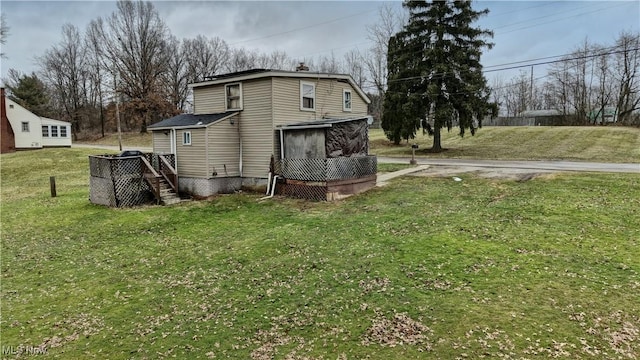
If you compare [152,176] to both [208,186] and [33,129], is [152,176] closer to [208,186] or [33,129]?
[208,186]

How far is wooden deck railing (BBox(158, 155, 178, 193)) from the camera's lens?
1733 cm

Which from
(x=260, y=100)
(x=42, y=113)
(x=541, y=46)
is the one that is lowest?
(x=260, y=100)

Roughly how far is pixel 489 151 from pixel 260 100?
19543 millimetres

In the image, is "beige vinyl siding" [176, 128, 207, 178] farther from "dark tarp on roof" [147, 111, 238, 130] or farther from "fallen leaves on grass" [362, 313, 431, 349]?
"fallen leaves on grass" [362, 313, 431, 349]

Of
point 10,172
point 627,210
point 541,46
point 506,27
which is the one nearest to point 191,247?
point 627,210

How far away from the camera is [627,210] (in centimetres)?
1075

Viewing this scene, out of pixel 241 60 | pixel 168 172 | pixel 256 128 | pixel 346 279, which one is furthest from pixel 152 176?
pixel 241 60

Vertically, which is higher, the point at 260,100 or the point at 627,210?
the point at 260,100

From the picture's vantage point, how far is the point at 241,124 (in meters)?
17.5

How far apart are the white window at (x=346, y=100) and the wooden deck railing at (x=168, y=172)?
9.01 m

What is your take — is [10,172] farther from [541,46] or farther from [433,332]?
[541,46]

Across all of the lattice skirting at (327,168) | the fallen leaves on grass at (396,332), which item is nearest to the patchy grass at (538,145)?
the lattice skirting at (327,168)

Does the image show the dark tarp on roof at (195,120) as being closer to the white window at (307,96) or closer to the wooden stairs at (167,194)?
the wooden stairs at (167,194)

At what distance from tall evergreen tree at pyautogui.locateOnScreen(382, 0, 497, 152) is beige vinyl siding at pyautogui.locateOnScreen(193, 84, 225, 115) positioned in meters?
14.0
